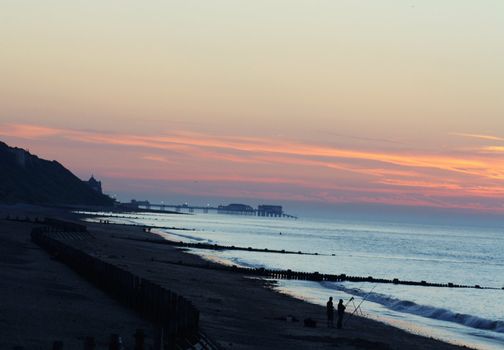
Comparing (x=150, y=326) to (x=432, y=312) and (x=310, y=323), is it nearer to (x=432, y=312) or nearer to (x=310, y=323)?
(x=310, y=323)

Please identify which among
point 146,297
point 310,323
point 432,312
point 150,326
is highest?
point 146,297

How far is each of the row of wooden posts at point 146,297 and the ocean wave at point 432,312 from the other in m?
21.8

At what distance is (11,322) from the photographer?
2453cm

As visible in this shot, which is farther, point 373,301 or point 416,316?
point 373,301

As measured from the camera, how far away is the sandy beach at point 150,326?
2511 centimetres

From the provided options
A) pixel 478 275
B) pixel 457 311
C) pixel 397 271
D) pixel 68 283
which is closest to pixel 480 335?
pixel 457 311

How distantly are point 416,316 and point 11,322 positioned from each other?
33.5 m

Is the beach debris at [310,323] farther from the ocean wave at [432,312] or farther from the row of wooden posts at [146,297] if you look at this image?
the ocean wave at [432,312]

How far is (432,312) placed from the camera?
56625 millimetres

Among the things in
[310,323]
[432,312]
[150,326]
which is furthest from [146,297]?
[432,312]

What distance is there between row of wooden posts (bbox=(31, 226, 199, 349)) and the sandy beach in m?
0.51

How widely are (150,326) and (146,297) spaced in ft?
8.08

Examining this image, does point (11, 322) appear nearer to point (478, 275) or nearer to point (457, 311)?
point (457, 311)

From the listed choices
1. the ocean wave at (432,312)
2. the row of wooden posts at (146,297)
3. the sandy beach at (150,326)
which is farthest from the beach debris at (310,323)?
the ocean wave at (432,312)
